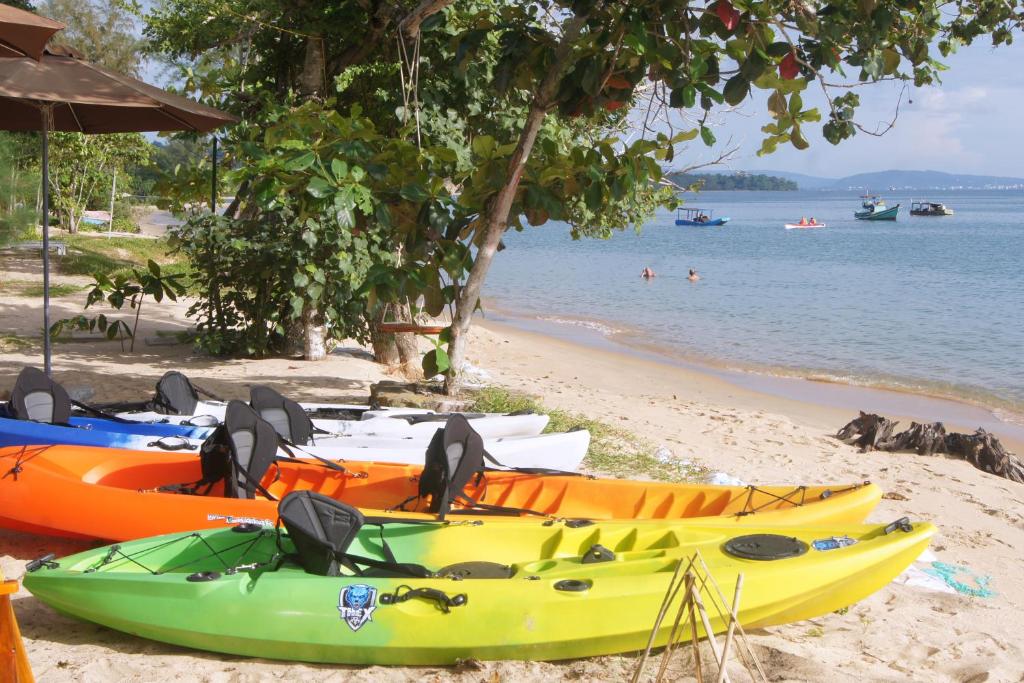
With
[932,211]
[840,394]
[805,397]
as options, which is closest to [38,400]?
[805,397]

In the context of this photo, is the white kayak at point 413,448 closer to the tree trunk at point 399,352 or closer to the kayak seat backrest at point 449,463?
the kayak seat backrest at point 449,463

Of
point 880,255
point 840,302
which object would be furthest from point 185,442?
point 880,255

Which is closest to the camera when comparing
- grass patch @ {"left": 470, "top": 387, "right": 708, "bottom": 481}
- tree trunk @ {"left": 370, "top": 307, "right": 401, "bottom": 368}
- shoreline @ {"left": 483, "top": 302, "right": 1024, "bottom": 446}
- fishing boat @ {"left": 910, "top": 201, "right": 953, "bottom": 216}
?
grass patch @ {"left": 470, "top": 387, "right": 708, "bottom": 481}

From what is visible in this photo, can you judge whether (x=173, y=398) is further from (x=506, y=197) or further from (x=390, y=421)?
(x=506, y=197)

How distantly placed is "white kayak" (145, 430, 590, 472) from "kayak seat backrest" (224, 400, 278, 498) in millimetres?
509

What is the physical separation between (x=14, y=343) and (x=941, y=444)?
949cm

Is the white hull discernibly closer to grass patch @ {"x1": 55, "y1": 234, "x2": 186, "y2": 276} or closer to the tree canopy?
the tree canopy

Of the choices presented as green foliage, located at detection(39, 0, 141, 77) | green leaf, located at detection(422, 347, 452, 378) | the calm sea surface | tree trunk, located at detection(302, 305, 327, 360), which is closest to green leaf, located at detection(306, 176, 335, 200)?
green leaf, located at detection(422, 347, 452, 378)

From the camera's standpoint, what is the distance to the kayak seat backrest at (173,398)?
6859 mm

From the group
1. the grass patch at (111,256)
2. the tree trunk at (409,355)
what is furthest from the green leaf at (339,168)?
the grass patch at (111,256)

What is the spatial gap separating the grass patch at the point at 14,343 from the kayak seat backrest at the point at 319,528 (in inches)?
298

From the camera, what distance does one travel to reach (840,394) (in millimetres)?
12961

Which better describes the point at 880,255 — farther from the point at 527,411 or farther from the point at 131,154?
the point at 527,411

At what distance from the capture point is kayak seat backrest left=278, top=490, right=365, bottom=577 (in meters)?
3.96
